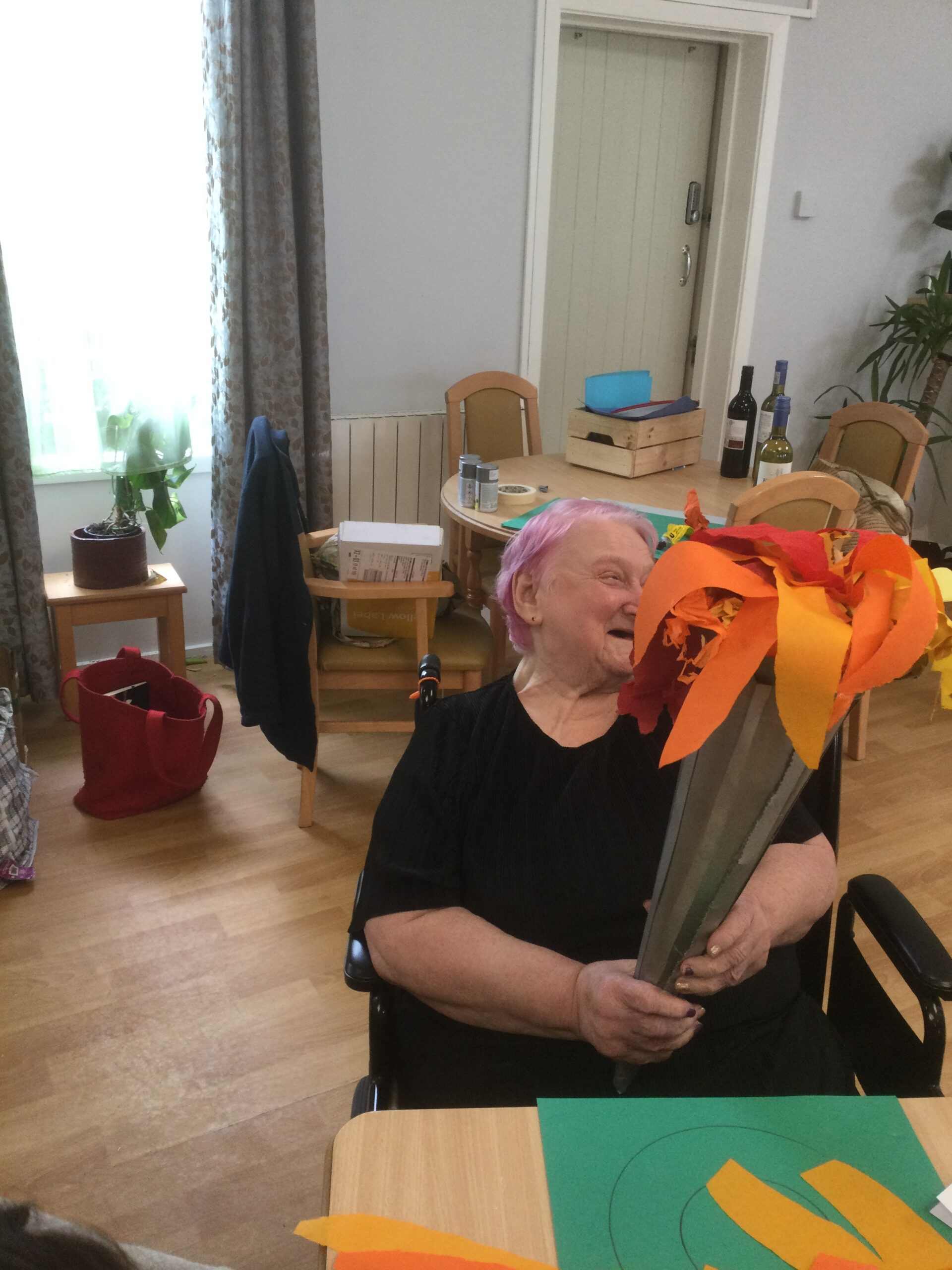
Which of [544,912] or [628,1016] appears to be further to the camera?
[544,912]

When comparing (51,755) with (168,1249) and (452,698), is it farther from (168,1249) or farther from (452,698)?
(452,698)

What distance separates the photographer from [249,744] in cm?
306

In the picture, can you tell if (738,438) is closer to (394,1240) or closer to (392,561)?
(392,561)

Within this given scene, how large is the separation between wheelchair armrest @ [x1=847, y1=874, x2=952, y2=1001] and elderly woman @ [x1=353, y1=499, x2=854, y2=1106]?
7 centimetres

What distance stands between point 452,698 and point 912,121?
414cm

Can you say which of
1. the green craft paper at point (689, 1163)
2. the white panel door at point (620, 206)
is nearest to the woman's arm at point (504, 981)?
the green craft paper at point (689, 1163)

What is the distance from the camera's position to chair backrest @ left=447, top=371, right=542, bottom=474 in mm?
3541

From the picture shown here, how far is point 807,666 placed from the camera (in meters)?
0.60

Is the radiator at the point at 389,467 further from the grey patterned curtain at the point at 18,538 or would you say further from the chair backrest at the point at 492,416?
the grey patterned curtain at the point at 18,538

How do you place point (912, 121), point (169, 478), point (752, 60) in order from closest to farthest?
point (169, 478), point (752, 60), point (912, 121)

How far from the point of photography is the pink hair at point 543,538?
1360mm

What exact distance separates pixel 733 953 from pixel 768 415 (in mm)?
2276

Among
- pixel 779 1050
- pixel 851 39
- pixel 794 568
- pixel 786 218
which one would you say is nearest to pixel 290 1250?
pixel 779 1050

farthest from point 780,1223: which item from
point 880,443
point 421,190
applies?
point 421,190
